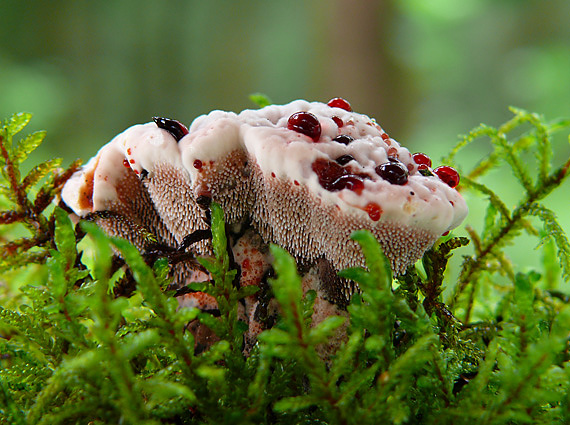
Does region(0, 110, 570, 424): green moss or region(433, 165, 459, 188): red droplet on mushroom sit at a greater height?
region(433, 165, 459, 188): red droplet on mushroom

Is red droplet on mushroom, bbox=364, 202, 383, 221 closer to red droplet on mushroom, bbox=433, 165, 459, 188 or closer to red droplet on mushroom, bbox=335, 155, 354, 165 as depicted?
red droplet on mushroom, bbox=335, 155, 354, 165

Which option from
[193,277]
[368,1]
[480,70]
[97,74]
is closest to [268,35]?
[97,74]

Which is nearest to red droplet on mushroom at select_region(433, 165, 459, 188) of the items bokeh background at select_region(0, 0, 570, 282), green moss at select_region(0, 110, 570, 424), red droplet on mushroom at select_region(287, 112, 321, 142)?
green moss at select_region(0, 110, 570, 424)

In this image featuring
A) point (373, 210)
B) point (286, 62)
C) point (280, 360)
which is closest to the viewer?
point (373, 210)

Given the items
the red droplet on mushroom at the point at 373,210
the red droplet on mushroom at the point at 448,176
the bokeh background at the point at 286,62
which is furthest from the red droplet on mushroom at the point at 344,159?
the bokeh background at the point at 286,62

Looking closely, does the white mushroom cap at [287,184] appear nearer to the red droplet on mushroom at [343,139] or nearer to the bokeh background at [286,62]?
the red droplet on mushroom at [343,139]

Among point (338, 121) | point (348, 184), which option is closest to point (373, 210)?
point (348, 184)

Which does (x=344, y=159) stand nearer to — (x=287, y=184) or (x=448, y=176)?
(x=287, y=184)
